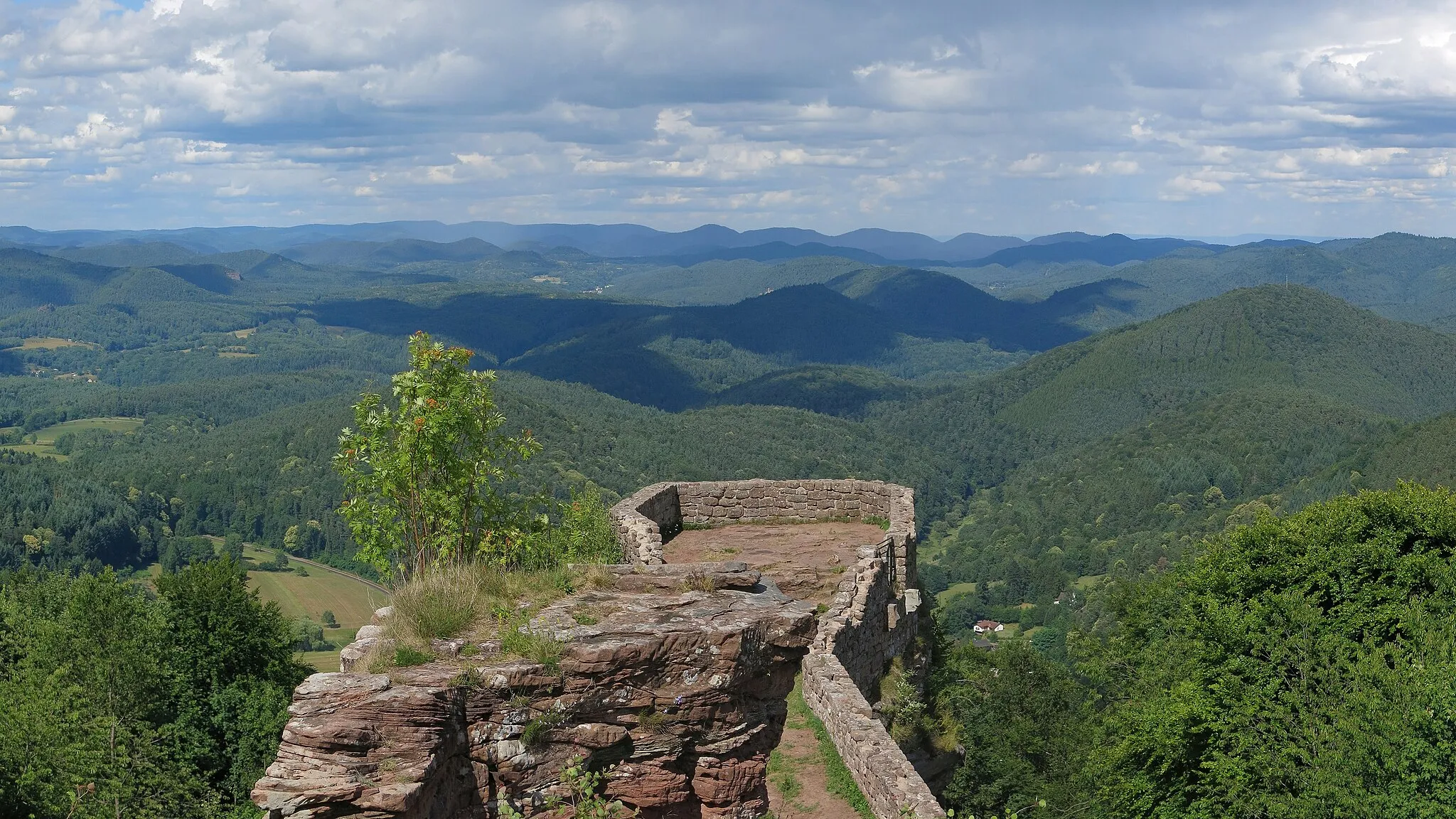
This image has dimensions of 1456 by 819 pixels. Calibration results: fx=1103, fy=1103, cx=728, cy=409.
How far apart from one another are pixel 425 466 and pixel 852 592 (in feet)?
25.3

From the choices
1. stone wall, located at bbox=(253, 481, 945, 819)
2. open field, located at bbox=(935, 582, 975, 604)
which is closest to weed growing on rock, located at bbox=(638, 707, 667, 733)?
stone wall, located at bbox=(253, 481, 945, 819)

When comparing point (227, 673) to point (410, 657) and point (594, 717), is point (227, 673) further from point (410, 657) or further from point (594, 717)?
point (594, 717)

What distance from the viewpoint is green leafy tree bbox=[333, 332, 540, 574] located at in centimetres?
1520

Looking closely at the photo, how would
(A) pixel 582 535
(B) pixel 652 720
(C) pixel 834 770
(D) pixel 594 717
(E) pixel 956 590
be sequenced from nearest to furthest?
1. (D) pixel 594 717
2. (B) pixel 652 720
3. (C) pixel 834 770
4. (A) pixel 582 535
5. (E) pixel 956 590

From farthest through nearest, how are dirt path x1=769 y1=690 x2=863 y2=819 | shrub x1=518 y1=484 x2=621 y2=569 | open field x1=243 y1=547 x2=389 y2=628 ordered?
1. open field x1=243 y1=547 x2=389 y2=628
2. shrub x1=518 y1=484 x2=621 y2=569
3. dirt path x1=769 y1=690 x2=863 y2=819

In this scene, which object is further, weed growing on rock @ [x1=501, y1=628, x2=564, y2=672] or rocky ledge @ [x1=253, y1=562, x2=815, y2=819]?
weed growing on rock @ [x1=501, y1=628, x2=564, y2=672]

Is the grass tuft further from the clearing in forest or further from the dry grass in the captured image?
the clearing in forest

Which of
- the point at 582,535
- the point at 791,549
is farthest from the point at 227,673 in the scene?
the point at 791,549

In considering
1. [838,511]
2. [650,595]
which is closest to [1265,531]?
[838,511]

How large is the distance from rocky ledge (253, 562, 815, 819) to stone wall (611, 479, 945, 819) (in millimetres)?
2281

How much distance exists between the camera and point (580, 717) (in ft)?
33.4

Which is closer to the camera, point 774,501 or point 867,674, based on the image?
point 867,674

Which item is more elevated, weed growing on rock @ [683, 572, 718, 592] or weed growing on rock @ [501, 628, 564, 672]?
weed growing on rock @ [501, 628, 564, 672]

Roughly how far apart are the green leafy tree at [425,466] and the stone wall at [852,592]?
196 inches
